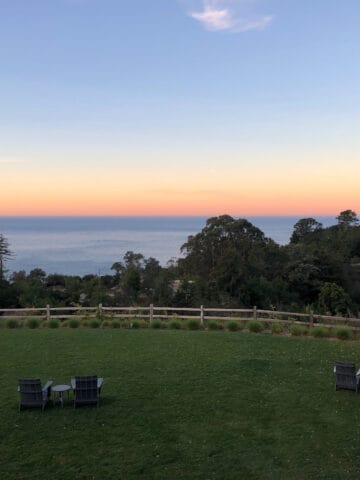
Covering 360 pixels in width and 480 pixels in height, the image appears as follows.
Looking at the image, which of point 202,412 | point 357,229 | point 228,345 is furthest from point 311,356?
point 357,229

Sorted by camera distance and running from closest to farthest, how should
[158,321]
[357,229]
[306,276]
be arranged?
[158,321]
[306,276]
[357,229]

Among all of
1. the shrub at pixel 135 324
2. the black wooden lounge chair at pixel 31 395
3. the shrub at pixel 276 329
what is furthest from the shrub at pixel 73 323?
the black wooden lounge chair at pixel 31 395

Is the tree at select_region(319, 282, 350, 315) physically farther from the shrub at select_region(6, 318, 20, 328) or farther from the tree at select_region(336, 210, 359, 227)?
the tree at select_region(336, 210, 359, 227)

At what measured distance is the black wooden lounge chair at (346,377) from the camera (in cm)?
878

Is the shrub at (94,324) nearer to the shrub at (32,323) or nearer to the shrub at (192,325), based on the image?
the shrub at (32,323)

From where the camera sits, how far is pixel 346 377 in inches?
347

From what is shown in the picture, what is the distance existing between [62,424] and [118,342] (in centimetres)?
642

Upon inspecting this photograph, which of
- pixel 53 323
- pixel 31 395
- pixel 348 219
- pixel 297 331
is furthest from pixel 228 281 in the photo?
pixel 348 219

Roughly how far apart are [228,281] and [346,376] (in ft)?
90.6

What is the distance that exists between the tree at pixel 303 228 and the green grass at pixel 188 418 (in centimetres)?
5465

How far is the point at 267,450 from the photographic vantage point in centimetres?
648

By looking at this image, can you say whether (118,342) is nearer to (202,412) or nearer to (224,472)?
(202,412)

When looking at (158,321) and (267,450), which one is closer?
(267,450)

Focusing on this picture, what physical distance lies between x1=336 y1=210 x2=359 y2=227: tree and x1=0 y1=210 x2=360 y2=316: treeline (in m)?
24.8
